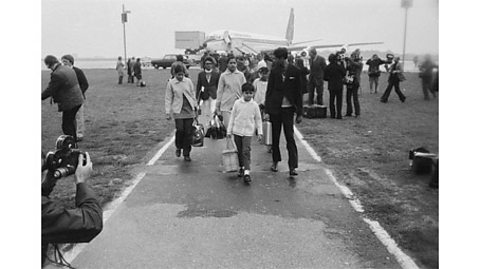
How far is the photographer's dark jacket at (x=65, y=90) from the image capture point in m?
2.90

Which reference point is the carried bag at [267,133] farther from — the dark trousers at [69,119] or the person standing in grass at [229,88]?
the dark trousers at [69,119]

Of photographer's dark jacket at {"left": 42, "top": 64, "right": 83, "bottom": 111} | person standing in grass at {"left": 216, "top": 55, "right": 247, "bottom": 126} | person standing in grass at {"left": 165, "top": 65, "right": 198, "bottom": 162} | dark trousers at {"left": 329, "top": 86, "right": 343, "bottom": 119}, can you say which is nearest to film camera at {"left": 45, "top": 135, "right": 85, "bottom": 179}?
photographer's dark jacket at {"left": 42, "top": 64, "right": 83, "bottom": 111}

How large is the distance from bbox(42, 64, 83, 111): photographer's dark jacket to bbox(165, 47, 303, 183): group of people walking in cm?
181

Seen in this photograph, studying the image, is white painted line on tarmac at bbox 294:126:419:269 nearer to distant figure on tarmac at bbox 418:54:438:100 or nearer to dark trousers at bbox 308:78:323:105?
distant figure on tarmac at bbox 418:54:438:100

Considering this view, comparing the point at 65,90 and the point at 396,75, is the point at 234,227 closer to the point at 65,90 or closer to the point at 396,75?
the point at 65,90

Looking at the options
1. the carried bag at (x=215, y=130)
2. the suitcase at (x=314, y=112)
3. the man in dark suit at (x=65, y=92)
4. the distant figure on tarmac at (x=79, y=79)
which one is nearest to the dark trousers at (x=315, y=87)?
the suitcase at (x=314, y=112)

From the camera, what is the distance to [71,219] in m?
1.88

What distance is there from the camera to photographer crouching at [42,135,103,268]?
1861mm

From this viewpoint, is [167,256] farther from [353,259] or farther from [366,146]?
[366,146]

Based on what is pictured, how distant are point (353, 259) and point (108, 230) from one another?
1749 mm

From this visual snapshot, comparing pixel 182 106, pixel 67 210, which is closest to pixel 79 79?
pixel 67 210

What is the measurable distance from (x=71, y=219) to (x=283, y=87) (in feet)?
12.5

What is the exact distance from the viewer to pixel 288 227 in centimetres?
389
